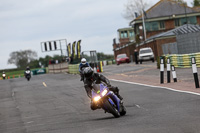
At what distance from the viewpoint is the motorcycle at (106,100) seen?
10.8m

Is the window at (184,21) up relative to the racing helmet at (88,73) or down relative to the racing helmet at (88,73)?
up

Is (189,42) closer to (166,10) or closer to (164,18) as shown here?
(164,18)

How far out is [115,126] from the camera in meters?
9.23

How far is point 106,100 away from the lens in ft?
35.3

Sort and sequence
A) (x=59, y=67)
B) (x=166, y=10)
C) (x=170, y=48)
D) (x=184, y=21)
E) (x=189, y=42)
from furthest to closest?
1. (x=184, y=21)
2. (x=166, y=10)
3. (x=59, y=67)
4. (x=170, y=48)
5. (x=189, y=42)

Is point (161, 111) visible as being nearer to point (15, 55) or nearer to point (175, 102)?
point (175, 102)

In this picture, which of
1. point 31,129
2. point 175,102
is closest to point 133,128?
point 31,129

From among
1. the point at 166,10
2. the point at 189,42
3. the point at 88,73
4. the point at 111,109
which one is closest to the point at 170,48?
the point at 189,42

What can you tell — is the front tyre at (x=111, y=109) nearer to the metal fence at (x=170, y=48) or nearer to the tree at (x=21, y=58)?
the metal fence at (x=170, y=48)

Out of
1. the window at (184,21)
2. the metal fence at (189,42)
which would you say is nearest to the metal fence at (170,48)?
the metal fence at (189,42)

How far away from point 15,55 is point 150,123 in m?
170

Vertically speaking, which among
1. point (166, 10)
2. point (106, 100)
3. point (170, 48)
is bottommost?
point (106, 100)

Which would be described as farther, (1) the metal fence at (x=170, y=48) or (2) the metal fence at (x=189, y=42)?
(1) the metal fence at (x=170, y=48)

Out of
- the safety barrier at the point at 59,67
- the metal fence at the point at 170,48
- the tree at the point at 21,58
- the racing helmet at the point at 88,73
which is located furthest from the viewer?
the tree at the point at 21,58
